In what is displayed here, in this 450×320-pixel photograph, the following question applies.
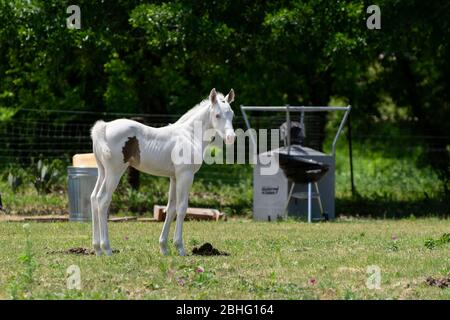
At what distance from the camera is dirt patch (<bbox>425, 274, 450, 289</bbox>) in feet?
31.7

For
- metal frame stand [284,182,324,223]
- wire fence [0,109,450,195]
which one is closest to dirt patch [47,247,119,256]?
metal frame stand [284,182,324,223]

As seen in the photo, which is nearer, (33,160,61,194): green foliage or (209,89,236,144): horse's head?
(209,89,236,144): horse's head

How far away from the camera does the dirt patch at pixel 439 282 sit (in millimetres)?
9648

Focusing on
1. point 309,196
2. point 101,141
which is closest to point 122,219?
point 309,196

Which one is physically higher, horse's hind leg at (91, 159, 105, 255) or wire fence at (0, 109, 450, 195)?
wire fence at (0, 109, 450, 195)

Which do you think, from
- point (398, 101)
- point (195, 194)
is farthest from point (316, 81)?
point (195, 194)

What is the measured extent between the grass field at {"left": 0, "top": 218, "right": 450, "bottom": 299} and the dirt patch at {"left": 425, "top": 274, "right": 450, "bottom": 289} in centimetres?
7

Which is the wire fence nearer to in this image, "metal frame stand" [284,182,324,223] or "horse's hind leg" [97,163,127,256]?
"metal frame stand" [284,182,324,223]

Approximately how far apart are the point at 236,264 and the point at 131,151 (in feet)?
6.45

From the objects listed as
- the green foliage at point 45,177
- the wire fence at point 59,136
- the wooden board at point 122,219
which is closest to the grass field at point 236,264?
the wooden board at point 122,219

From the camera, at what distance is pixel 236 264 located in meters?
11.0

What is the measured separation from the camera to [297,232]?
1544cm
